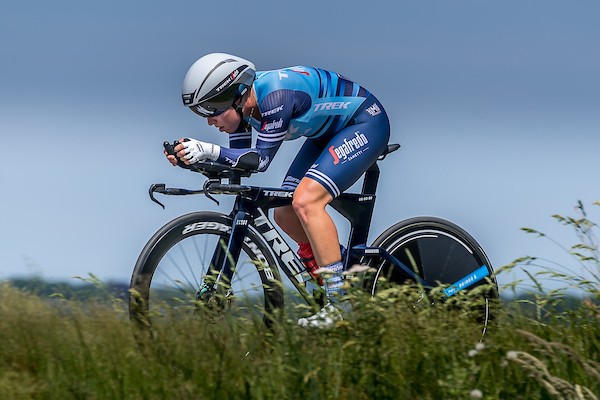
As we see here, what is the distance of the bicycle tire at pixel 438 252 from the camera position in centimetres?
590

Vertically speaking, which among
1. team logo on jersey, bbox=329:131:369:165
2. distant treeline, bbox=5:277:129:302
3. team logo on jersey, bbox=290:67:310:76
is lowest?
distant treeline, bbox=5:277:129:302

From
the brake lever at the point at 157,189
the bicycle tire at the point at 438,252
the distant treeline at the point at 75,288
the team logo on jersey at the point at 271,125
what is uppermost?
the team logo on jersey at the point at 271,125

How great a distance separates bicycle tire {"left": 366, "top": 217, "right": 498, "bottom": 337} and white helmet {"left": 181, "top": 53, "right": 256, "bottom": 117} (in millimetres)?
1480

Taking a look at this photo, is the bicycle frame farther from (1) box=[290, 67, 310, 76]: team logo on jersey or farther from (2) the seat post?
(1) box=[290, 67, 310, 76]: team logo on jersey

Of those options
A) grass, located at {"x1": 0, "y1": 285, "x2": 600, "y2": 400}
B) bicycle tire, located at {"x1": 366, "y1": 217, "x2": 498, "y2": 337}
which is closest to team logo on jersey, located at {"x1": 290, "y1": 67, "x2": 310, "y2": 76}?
bicycle tire, located at {"x1": 366, "y1": 217, "x2": 498, "y2": 337}

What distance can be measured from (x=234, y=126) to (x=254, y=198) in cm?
48

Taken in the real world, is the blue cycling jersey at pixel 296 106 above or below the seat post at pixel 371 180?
above

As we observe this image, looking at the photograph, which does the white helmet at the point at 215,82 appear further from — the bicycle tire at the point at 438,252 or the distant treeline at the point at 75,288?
the bicycle tire at the point at 438,252

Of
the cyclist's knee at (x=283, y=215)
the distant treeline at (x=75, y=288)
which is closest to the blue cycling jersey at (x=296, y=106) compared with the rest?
the cyclist's knee at (x=283, y=215)

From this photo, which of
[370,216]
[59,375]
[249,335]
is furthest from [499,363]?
[370,216]

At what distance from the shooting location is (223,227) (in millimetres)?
5012

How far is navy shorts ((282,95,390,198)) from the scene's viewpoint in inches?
204

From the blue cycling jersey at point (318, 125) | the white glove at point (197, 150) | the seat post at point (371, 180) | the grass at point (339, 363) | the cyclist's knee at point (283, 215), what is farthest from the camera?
the seat post at point (371, 180)

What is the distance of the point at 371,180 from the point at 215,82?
1.33m
